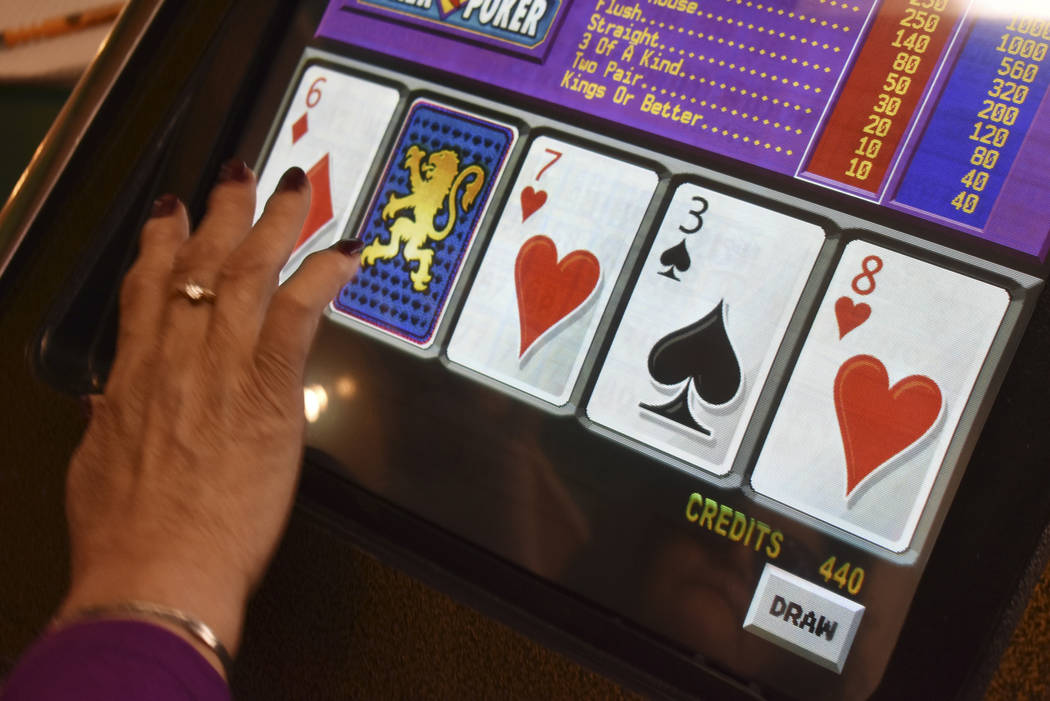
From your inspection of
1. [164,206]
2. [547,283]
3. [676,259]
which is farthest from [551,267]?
[164,206]

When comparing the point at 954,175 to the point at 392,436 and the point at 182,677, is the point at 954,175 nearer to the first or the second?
the point at 392,436

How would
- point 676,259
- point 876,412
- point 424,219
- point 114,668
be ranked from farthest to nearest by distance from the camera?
point 424,219 → point 676,259 → point 876,412 → point 114,668

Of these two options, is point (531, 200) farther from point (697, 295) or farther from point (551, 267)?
point (697, 295)

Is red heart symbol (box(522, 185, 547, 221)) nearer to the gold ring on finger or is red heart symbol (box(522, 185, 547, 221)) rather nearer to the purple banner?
the purple banner

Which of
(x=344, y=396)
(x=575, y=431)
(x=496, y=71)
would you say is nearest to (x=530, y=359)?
(x=575, y=431)

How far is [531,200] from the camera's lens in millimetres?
1042

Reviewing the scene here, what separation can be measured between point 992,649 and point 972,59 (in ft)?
2.05

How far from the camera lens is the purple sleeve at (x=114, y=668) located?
0.75 metres

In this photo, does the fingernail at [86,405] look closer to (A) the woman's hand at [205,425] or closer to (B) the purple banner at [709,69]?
(A) the woman's hand at [205,425]

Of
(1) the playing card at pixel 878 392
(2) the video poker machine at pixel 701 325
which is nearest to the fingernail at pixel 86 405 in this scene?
(2) the video poker machine at pixel 701 325

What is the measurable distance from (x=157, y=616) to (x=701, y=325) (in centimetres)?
66

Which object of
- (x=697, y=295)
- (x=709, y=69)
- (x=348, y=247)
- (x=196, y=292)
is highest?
(x=709, y=69)

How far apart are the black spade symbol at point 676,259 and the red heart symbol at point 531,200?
0.18 meters

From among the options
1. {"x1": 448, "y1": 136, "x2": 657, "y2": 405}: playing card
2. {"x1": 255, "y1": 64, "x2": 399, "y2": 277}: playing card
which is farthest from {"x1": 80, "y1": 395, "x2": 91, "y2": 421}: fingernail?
{"x1": 448, "y1": 136, "x2": 657, "y2": 405}: playing card
